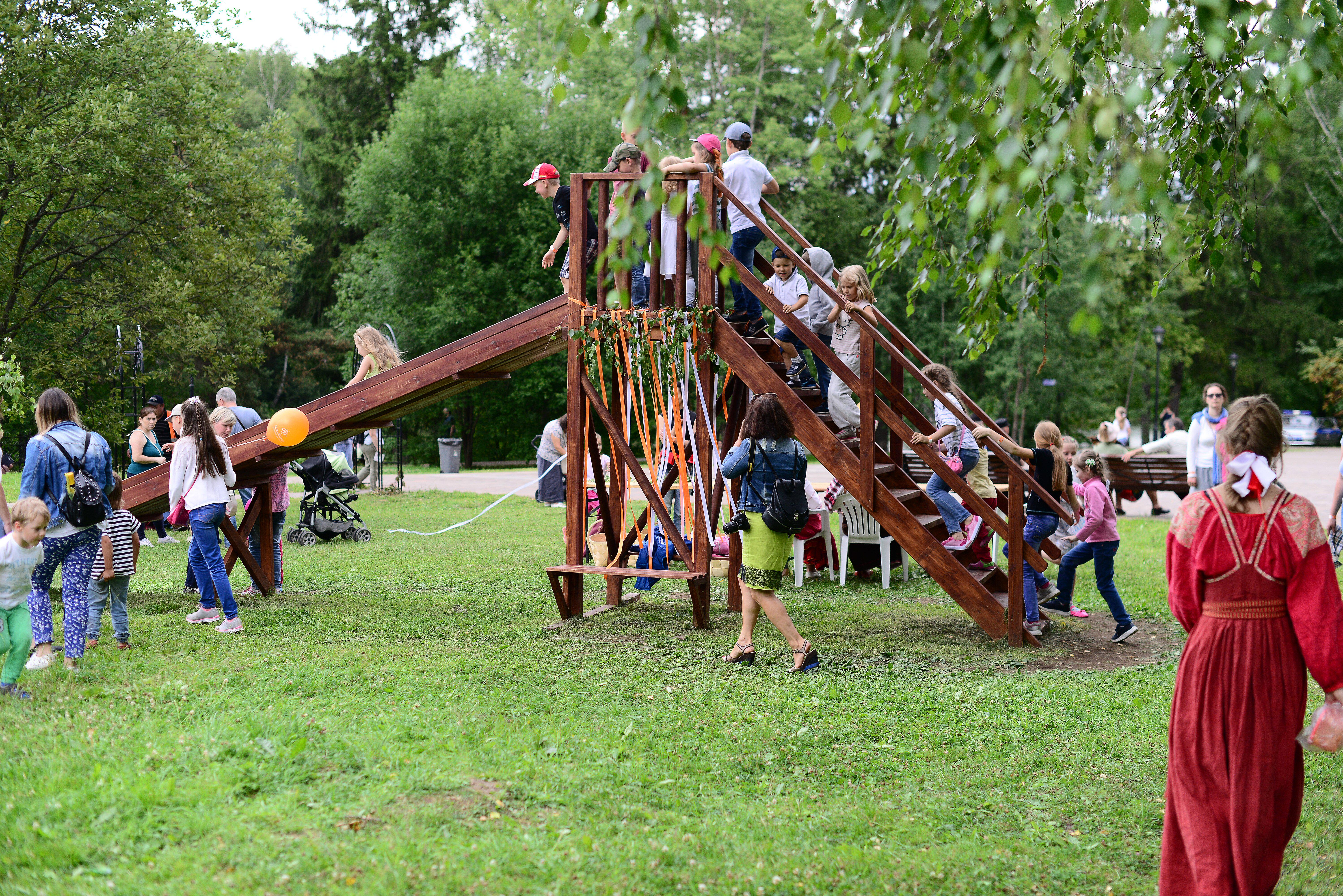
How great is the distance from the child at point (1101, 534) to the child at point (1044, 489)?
0.15 meters

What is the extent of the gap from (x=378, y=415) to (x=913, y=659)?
510 centimetres

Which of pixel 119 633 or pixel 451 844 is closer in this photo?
pixel 451 844

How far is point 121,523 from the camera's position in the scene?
7332 millimetres

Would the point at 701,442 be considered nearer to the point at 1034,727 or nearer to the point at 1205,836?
the point at 1034,727

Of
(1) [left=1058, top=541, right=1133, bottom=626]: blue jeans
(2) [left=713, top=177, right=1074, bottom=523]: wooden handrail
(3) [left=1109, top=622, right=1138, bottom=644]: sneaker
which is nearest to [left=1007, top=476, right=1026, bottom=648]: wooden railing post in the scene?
(2) [left=713, top=177, right=1074, bottom=523]: wooden handrail

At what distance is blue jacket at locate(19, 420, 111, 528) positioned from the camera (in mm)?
6727

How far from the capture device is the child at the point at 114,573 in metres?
7.24

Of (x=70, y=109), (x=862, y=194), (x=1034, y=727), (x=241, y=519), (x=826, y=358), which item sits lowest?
(x=1034, y=727)

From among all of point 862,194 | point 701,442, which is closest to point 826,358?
point 701,442

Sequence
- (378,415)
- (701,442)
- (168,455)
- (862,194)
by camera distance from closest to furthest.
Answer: (701,442) < (378,415) < (168,455) < (862,194)

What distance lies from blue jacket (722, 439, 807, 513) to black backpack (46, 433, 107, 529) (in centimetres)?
386

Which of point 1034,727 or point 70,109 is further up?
point 70,109

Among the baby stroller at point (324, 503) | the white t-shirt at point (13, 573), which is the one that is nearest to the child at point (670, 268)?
the white t-shirt at point (13, 573)

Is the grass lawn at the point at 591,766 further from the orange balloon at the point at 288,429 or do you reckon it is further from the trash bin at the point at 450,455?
the trash bin at the point at 450,455
